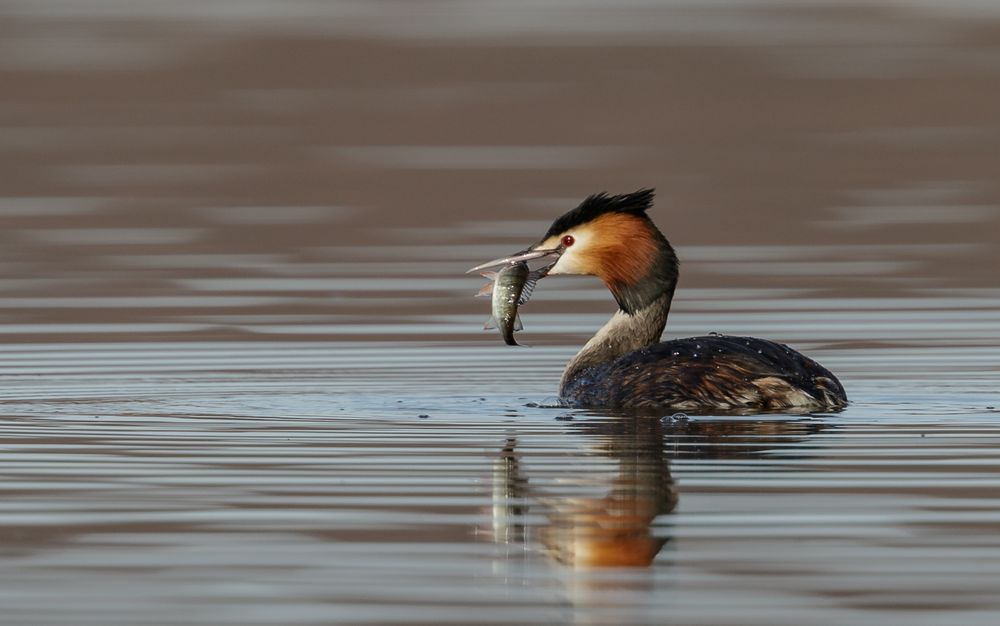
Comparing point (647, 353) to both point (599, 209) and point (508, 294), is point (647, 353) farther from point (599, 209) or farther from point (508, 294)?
point (599, 209)

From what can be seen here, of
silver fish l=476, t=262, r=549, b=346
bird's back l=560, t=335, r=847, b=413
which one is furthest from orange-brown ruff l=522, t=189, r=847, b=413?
silver fish l=476, t=262, r=549, b=346

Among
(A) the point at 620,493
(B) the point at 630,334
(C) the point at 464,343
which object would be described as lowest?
(A) the point at 620,493

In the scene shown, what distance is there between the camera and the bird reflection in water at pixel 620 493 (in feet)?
31.5

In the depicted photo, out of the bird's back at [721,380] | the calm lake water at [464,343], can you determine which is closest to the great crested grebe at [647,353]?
the bird's back at [721,380]

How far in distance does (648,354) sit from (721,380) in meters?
0.63

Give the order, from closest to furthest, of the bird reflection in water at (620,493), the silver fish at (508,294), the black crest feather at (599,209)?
the bird reflection in water at (620,493) < the silver fish at (508,294) < the black crest feather at (599,209)

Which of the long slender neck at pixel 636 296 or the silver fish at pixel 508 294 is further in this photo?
the long slender neck at pixel 636 296

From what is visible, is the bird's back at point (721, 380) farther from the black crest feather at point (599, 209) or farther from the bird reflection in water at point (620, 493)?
the black crest feather at point (599, 209)

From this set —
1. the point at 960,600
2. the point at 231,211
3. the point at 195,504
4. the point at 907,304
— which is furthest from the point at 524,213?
the point at 960,600

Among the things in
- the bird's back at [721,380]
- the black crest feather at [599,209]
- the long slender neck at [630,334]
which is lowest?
the bird's back at [721,380]

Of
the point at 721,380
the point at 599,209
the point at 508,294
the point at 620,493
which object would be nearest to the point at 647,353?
the point at 721,380

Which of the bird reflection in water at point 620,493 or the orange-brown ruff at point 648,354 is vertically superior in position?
the orange-brown ruff at point 648,354

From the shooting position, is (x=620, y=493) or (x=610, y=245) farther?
(x=610, y=245)

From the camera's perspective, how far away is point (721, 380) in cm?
1300
